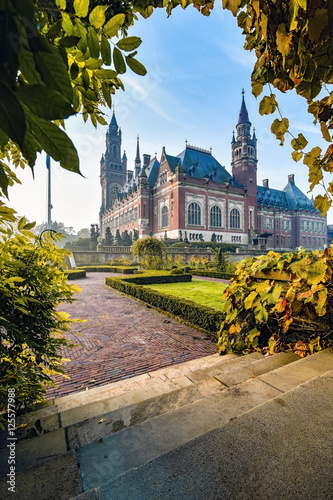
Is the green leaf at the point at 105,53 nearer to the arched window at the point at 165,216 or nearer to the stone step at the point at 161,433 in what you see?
the stone step at the point at 161,433

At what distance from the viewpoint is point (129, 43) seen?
77cm

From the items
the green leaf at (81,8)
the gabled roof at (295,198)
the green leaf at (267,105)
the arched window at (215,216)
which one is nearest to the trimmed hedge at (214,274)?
the green leaf at (267,105)

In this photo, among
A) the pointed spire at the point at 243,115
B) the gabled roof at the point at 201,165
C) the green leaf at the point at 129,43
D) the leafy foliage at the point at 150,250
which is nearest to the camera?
the green leaf at the point at 129,43

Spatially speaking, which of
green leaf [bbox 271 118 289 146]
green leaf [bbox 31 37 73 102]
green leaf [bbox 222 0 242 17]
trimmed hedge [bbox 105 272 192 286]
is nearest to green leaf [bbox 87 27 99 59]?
green leaf [bbox 31 37 73 102]

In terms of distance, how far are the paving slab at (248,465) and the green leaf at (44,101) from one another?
1.18m

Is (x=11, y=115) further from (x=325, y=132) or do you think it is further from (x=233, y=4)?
(x=325, y=132)

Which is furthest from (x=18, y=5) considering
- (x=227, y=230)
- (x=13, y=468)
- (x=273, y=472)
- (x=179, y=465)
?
(x=227, y=230)

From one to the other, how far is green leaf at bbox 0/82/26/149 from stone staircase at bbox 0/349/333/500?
1.14 metres

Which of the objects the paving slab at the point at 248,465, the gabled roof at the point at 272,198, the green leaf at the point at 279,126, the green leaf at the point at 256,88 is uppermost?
the gabled roof at the point at 272,198

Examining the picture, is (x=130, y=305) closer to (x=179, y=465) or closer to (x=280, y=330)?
(x=280, y=330)

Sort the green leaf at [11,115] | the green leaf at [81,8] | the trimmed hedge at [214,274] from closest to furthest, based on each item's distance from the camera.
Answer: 1. the green leaf at [11,115]
2. the green leaf at [81,8]
3. the trimmed hedge at [214,274]

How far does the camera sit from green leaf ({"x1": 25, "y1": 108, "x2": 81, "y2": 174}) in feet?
1.63

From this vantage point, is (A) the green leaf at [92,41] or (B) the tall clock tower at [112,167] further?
(B) the tall clock tower at [112,167]

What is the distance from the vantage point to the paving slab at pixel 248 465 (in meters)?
0.85
